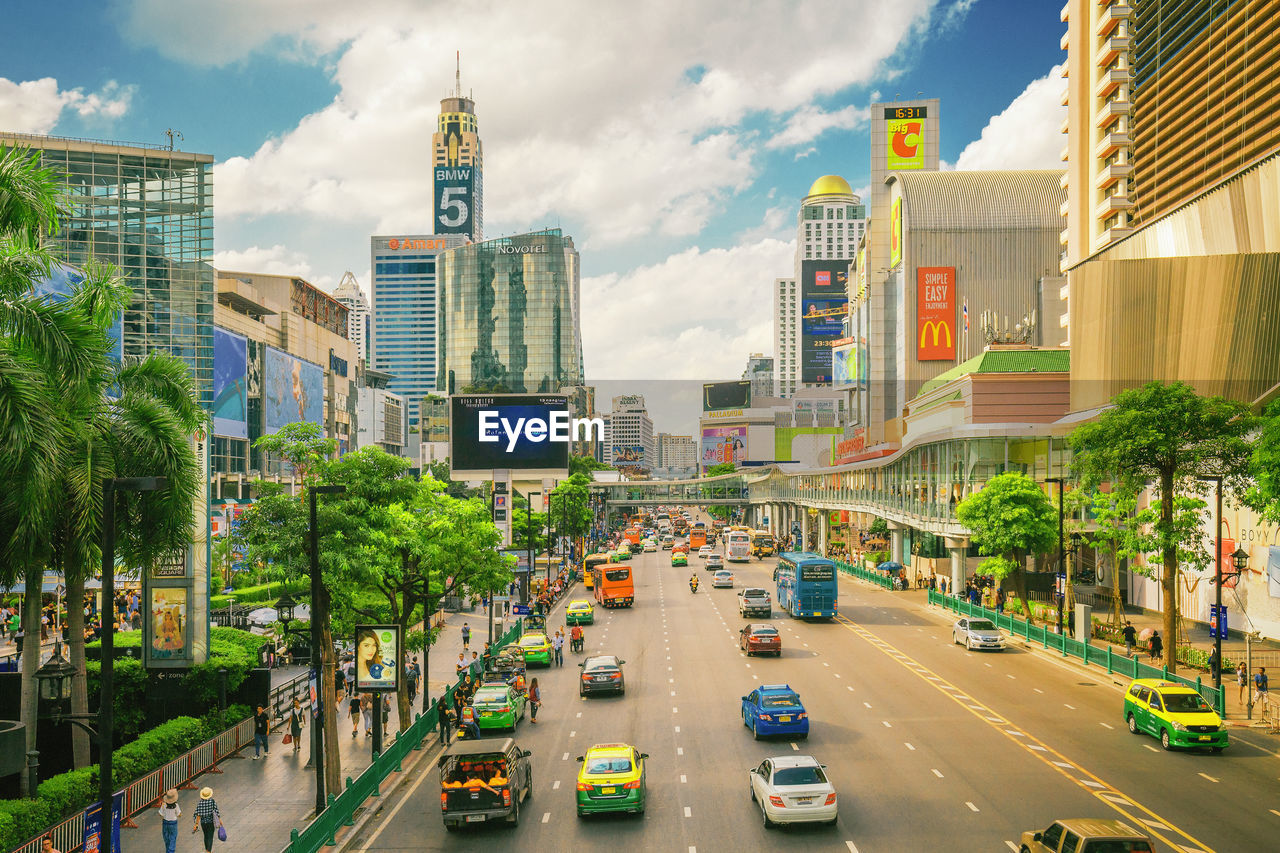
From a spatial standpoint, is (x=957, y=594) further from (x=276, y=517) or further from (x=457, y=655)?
(x=276, y=517)

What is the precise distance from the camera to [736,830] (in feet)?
64.7

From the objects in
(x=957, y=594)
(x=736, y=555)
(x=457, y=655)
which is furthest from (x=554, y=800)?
(x=736, y=555)

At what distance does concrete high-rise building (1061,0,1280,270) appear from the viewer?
43.9m

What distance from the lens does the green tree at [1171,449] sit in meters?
33.6

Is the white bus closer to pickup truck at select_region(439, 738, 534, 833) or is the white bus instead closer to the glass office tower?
the glass office tower

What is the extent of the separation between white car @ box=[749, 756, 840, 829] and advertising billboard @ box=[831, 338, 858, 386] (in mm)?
125452

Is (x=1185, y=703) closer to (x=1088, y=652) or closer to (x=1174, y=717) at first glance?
(x=1174, y=717)

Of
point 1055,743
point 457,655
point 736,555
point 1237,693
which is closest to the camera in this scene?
point 1055,743

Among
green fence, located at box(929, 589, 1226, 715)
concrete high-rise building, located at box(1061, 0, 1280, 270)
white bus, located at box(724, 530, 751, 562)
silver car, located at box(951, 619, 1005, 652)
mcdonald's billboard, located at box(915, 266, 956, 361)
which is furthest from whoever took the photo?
mcdonald's billboard, located at box(915, 266, 956, 361)

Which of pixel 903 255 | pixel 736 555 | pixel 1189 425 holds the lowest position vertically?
pixel 736 555

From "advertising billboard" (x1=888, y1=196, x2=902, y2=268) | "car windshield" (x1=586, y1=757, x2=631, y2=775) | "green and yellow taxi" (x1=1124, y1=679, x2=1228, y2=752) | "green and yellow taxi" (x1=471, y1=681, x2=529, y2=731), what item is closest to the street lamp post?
"car windshield" (x1=586, y1=757, x2=631, y2=775)

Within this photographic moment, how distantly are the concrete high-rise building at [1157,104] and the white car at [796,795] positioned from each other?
34764 mm

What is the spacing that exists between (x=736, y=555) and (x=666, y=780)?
263 feet

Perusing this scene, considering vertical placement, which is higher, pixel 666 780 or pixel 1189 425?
pixel 1189 425
